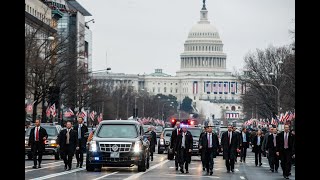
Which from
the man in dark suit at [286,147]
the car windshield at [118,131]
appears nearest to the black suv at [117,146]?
the car windshield at [118,131]

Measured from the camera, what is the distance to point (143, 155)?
31125 mm

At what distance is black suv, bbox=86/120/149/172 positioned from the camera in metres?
30.1

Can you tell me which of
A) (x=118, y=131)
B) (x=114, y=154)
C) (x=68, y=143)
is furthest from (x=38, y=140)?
(x=114, y=154)

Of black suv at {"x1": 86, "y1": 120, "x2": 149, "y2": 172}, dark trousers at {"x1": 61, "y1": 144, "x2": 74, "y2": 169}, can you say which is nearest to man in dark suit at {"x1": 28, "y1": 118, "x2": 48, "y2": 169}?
dark trousers at {"x1": 61, "y1": 144, "x2": 74, "y2": 169}

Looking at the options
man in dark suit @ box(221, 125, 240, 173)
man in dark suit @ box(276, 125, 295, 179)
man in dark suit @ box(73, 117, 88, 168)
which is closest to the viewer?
man in dark suit @ box(276, 125, 295, 179)

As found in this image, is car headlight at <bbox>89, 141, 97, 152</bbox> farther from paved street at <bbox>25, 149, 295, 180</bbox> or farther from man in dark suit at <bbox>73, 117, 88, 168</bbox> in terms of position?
Result: man in dark suit at <bbox>73, 117, 88, 168</bbox>

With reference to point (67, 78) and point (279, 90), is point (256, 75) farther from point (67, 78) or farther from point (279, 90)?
point (67, 78)

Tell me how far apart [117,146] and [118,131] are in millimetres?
840

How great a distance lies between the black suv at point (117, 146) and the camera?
30.1 m

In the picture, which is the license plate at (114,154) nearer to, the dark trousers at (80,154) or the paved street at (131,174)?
the paved street at (131,174)

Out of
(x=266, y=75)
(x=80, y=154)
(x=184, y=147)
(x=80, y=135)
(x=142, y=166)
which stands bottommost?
(x=142, y=166)

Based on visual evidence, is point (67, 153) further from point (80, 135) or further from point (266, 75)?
point (266, 75)

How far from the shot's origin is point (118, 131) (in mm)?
30875

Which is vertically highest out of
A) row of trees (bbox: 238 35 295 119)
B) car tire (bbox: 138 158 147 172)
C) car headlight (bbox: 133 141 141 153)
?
row of trees (bbox: 238 35 295 119)
